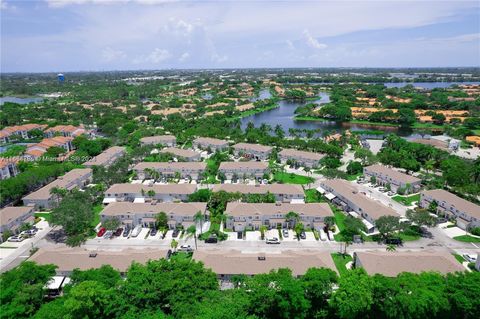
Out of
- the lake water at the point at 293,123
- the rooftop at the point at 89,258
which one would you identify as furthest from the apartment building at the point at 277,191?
the lake water at the point at 293,123

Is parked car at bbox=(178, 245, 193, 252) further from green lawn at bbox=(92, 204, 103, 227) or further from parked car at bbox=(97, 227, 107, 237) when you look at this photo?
green lawn at bbox=(92, 204, 103, 227)

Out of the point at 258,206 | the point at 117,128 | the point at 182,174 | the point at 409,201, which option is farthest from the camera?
the point at 117,128

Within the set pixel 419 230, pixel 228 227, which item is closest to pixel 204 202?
pixel 228 227

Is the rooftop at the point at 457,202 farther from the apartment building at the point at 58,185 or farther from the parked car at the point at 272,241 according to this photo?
the apartment building at the point at 58,185

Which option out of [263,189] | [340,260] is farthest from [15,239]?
[340,260]

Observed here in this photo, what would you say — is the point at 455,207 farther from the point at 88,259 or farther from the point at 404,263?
the point at 88,259

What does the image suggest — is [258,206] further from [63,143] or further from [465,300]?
[63,143]

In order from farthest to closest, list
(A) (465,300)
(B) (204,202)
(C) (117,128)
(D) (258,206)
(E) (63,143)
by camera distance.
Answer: (C) (117,128), (E) (63,143), (B) (204,202), (D) (258,206), (A) (465,300)
